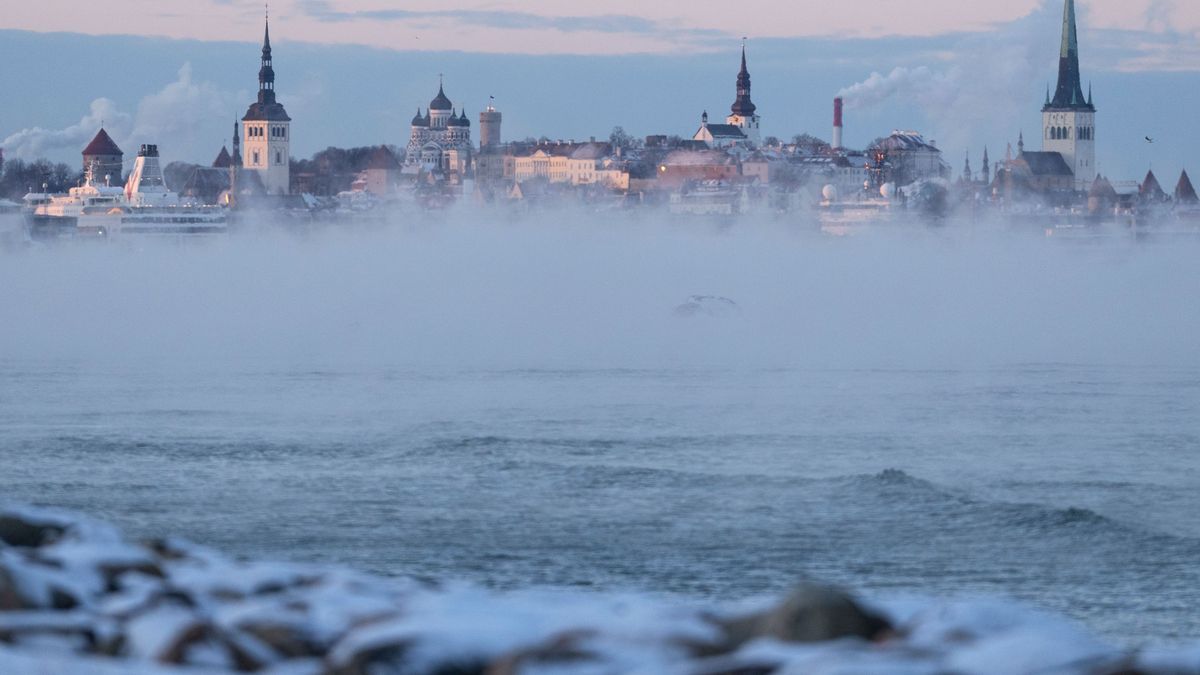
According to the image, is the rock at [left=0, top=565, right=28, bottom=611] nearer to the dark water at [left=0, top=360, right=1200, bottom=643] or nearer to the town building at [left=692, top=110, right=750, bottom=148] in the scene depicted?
the dark water at [left=0, top=360, right=1200, bottom=643]

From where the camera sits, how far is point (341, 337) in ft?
142

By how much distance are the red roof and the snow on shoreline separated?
322ft

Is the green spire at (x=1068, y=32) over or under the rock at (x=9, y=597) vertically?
over

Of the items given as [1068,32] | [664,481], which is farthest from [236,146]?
[664,481]

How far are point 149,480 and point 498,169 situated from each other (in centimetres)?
11466

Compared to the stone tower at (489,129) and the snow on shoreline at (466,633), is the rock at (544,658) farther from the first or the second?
the stone tower at (489,129)

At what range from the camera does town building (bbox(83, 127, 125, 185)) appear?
327 ft

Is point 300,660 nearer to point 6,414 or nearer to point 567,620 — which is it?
point 567,620

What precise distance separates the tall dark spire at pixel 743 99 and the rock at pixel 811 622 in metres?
131

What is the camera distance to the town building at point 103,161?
9975cm

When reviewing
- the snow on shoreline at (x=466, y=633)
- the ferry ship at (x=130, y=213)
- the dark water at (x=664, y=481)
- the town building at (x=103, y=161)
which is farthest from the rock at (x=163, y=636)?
the town building at (x=103, y=161)

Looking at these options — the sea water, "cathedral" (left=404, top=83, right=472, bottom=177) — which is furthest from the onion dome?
the sea water

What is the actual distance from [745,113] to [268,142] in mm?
39276

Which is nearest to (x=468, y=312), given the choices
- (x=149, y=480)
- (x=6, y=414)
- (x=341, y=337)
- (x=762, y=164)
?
(x=341, y=337)
